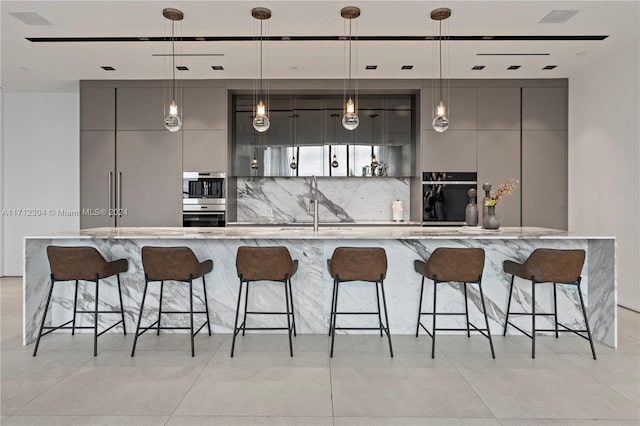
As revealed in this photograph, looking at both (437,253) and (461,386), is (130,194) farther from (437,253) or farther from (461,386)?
(461,386)

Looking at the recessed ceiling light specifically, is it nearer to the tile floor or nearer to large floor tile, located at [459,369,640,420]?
the tile floor

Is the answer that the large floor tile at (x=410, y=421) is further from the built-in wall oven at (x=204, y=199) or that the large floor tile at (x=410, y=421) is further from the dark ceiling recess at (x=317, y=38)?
the built-in wall oven at (x=204, y=199)

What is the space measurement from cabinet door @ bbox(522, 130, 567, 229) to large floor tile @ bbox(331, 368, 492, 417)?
3.60m

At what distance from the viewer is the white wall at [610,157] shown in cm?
439

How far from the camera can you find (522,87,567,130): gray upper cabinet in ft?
18.1

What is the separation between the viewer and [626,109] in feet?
14.8

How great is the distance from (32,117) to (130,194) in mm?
2335

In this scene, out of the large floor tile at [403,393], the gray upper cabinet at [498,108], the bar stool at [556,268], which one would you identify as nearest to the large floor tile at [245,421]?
the large floor tile at [403,393]

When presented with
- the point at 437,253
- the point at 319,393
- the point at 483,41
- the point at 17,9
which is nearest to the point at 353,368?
the point at 319,393

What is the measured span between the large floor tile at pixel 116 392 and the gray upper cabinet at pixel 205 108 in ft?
11.6

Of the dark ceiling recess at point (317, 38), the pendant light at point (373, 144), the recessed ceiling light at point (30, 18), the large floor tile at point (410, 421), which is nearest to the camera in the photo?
the large floor tile at point (410, 421)

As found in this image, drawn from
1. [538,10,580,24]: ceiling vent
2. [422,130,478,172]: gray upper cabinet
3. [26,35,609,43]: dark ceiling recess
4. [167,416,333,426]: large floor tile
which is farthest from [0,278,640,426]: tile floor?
[26,35,609,43]: dark ceiling recess

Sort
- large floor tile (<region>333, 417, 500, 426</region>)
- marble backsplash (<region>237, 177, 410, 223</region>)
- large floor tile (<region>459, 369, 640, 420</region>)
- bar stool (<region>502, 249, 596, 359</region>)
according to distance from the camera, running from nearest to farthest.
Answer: large floor tile (<region>333, 417, 500, 426</region>) → large floor tile (<region>459, 369, 640, 420</region>) → bar stool (<region>502, 249, 596, 359</region>) → marble backsplash (<region>237, 177, 410, 223</region>)

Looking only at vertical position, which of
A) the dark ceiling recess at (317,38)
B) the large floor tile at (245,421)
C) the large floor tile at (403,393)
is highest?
the dark ceiling recess at (317,38)
